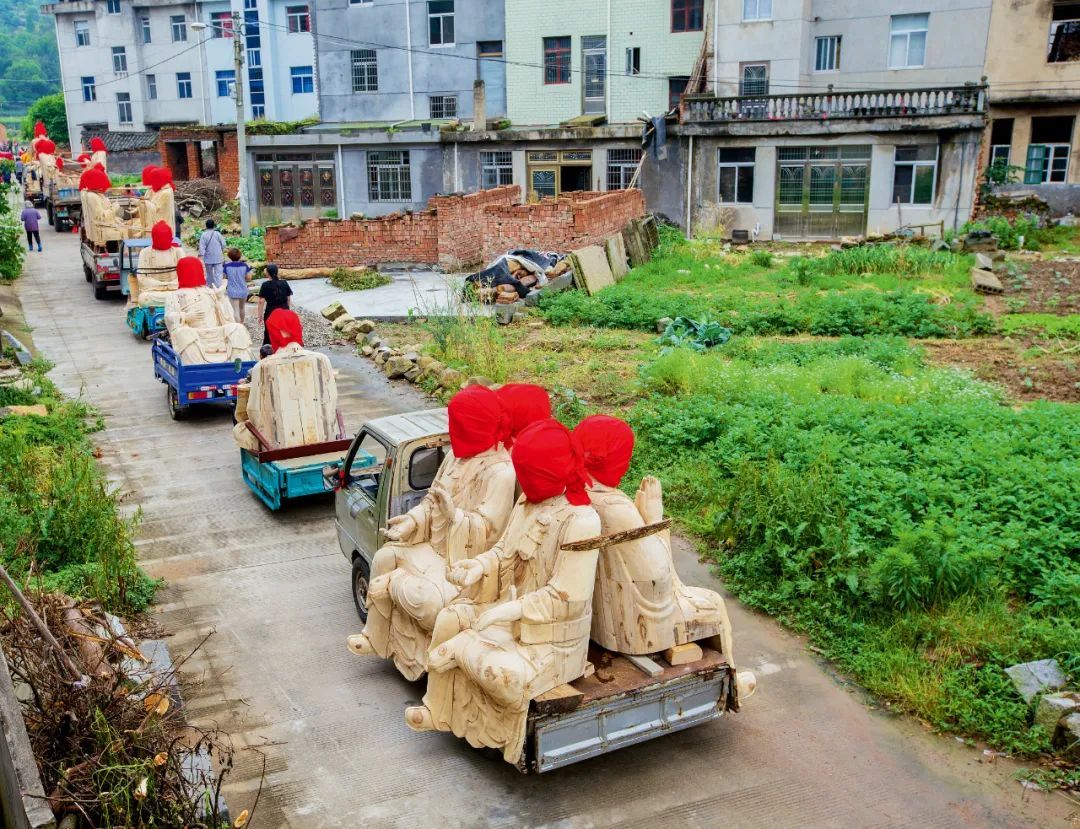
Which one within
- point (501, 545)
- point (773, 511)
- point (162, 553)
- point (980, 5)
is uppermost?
point (980, 5)

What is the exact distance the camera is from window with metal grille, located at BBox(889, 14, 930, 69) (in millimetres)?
29266

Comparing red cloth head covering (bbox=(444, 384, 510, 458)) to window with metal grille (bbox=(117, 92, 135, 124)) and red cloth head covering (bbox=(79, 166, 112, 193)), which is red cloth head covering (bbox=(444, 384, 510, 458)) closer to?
red cloth head covering (bbox=(79, 166, 112, 193))

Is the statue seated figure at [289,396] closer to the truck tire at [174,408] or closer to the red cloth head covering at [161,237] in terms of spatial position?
the truck tire at [174,408]

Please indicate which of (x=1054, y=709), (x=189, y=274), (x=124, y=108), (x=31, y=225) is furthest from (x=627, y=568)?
(x=124, y=108)

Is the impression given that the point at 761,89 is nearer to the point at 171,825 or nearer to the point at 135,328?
the point at 135,328

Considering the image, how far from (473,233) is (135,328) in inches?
344

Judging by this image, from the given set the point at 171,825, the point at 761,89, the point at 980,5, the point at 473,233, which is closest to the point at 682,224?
the point at 761,89

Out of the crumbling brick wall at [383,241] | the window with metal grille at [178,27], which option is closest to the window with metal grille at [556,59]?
the crumbling brick wall at [383,241]

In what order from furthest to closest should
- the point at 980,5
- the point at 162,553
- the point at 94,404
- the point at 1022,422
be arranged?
the point at 980,5, the point at 94,404, the point at 1022,422, the point at 162,553

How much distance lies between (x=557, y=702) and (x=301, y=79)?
44400 millimetres

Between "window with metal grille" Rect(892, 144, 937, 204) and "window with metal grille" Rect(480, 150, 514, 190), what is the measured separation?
11.4m

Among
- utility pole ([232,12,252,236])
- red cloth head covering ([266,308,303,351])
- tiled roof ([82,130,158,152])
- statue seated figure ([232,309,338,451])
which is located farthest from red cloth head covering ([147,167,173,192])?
tiled roof ([82,130,158,152])

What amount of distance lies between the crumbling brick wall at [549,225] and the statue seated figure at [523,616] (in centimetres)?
1637

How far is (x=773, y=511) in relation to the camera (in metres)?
8.67
